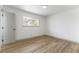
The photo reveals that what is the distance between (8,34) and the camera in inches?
167

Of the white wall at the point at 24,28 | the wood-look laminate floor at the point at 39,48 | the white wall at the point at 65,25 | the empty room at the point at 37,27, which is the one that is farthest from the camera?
the white wall at the point at 65,25

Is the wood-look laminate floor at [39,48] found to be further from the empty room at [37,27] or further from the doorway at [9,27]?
the doorway at [9,27]

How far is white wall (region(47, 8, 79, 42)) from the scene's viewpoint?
15.8 ft

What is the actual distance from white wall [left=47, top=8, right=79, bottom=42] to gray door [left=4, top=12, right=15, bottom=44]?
8.91 feet

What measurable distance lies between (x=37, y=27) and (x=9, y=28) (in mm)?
1728

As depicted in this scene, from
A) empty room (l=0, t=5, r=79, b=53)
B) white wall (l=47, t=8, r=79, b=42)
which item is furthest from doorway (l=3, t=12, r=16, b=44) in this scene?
white wall (l=47, t=8, r=79, b=42)

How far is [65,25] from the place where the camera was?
555 centimetres

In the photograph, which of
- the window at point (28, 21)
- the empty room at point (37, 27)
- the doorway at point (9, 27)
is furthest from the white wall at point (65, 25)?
the doorway at point (9, 27)

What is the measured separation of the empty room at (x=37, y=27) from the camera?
156 inches

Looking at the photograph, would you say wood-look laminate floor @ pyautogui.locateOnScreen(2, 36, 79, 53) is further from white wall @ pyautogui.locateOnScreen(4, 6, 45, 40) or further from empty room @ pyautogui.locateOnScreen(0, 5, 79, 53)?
white wall @ pyautogui.locateOnScreen(4, 6, 45, 40)

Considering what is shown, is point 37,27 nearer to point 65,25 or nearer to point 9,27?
point 9,27
